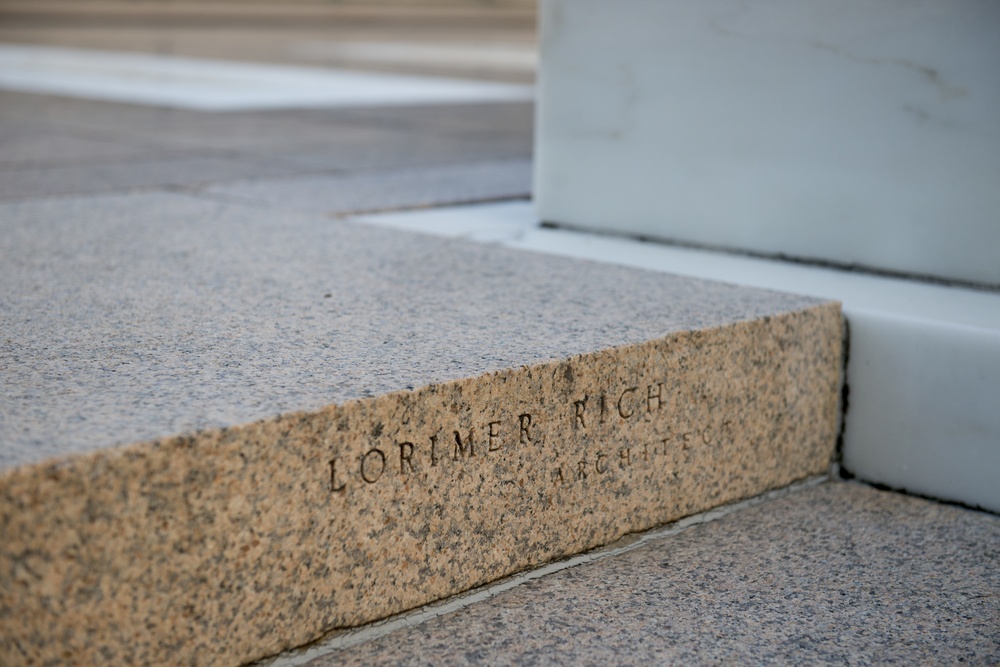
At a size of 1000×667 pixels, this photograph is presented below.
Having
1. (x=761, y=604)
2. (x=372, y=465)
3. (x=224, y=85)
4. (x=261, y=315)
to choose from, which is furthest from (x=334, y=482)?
(x=224, y=85)

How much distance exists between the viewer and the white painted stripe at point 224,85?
29.1ft

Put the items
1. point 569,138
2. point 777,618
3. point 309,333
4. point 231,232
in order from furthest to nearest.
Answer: point 569,138, point 231,232, point 309,333, point 777,618

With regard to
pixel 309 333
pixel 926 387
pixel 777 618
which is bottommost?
pixel 777 618

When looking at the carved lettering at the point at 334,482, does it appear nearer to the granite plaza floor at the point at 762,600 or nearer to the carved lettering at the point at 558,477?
the granite plaza floor at the point at 762,600

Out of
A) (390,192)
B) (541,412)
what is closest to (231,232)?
(390,192)

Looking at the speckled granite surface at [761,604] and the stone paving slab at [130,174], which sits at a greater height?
the stone paving slab at [130,174]

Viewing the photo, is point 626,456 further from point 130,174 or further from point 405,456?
point 130,174

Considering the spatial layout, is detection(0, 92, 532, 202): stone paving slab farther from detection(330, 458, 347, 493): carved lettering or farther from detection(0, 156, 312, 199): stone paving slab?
detection(330, 458, 347, 493): carved lettering

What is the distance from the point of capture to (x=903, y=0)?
2.83 m

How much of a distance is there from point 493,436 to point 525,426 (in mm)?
68

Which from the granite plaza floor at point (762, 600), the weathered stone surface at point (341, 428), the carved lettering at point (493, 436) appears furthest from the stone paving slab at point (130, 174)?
the carved lettering at point (493, 436)

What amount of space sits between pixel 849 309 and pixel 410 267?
40.6 inches

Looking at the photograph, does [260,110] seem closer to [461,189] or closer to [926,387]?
[461,189]

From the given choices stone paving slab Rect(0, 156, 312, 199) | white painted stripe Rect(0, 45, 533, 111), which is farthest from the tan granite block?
white painted stripe Rect(0, 45, 533, 111)
